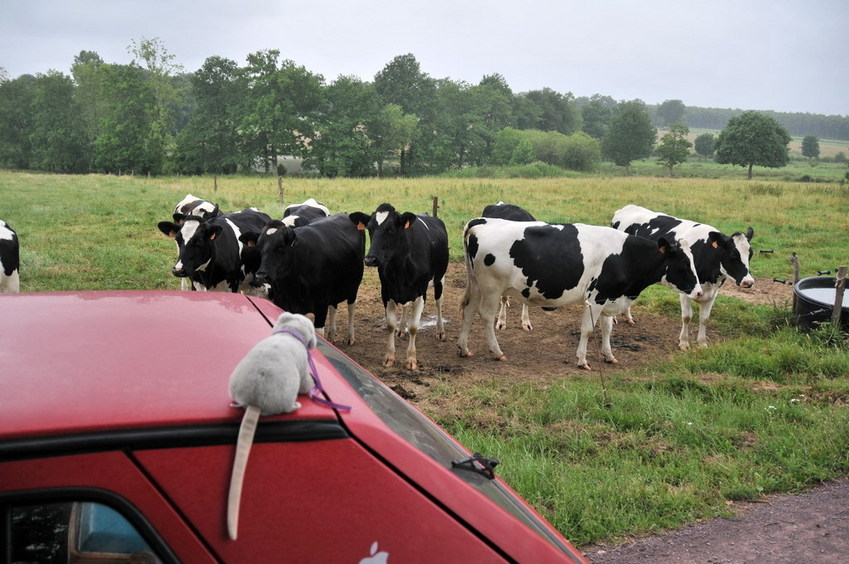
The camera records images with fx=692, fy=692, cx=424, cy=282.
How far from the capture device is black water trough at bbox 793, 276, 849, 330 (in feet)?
30.5

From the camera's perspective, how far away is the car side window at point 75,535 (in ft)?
4.79

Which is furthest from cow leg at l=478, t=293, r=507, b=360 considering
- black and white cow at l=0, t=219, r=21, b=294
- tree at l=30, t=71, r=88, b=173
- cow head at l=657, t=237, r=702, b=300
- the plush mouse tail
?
tree at l=30, t=71, r=88, b=173

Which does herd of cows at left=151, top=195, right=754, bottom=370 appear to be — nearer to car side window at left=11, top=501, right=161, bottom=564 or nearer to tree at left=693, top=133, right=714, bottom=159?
car side window at left=11, top=501, right=161, bottom=564

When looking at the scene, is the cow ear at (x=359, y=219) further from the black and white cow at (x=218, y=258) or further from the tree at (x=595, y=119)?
the tree at (x=595, y=119)

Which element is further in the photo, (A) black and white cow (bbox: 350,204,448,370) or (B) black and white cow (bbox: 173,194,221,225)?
(B) black and white cow (bbox: 173,194,221,225)

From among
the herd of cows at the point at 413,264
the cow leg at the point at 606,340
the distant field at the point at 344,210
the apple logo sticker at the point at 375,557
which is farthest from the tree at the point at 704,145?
the apple logo sticker at the point at 375,557

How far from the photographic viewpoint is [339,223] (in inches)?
380

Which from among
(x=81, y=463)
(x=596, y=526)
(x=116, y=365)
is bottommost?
(x=596, y=526)

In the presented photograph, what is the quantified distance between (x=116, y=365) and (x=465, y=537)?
0.97 metres

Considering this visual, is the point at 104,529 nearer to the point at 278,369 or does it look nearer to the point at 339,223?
the point at 278,369

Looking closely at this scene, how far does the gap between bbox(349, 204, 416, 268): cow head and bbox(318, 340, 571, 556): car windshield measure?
21.0 feet

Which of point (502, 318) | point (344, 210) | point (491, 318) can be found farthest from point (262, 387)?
point (344, 210)

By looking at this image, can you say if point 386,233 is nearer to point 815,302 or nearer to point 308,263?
point 308,263

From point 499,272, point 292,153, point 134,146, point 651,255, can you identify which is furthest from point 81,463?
point 134,146
